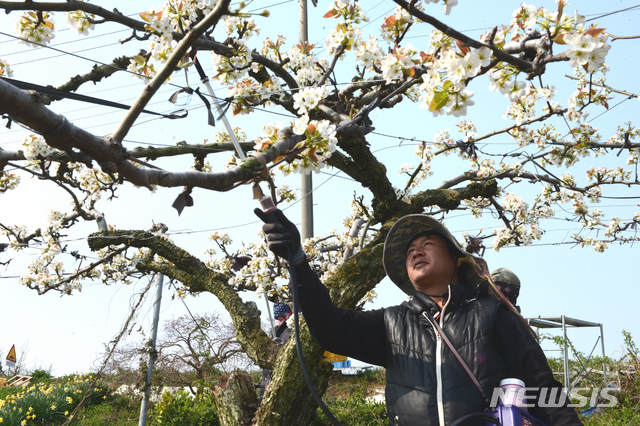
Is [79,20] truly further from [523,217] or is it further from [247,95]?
[523,217]

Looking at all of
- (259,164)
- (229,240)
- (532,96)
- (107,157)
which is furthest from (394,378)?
(229,240)

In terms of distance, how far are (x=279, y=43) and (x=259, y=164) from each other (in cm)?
323

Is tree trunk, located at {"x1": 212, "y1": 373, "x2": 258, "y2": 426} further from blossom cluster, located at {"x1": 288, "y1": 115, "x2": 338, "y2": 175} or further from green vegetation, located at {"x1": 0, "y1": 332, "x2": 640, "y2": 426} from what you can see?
blossom cluster, located at {"x1": 288, "y1": 115, "x2": 338, "y2": 175}

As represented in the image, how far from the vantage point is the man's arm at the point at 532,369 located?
162cm

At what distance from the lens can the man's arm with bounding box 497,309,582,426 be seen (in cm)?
162

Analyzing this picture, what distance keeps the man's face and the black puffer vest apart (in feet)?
0.40

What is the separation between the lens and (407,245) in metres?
2.36

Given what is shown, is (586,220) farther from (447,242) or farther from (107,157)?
(107,157)

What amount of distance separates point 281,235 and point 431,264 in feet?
2.35

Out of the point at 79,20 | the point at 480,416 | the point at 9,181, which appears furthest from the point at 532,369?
the point at 9,181

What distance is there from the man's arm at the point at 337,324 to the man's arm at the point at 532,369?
1.71 ft

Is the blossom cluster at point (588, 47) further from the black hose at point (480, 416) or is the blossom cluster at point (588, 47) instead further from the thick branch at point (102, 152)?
the black hose at point (480, 416)

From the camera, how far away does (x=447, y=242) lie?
86.8 inches

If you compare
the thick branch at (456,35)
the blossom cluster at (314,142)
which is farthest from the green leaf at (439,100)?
the blossom cluster at (314,142)
